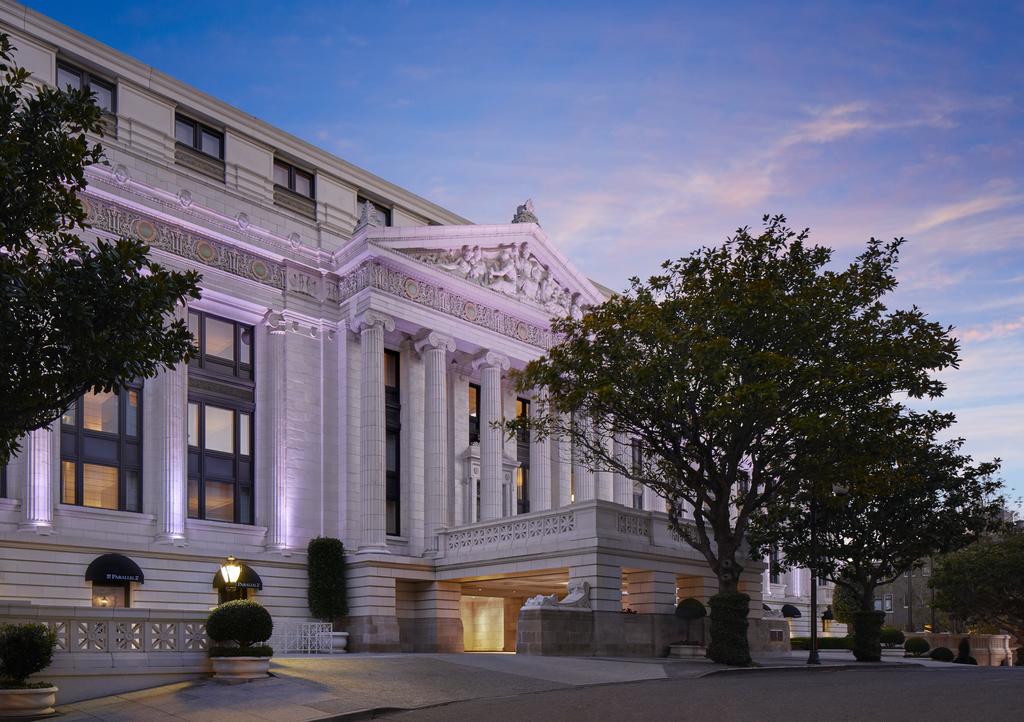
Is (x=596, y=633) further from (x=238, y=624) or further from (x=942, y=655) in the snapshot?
(x=942, y=655)

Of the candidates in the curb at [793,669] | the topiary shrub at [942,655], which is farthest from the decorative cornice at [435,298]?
the topiary shrub at [942,655]

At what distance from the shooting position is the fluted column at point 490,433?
4688cm

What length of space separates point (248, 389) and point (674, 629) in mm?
19494

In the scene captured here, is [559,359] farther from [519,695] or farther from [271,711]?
[271,711]

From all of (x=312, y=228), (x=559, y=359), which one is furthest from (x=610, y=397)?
(x=312, y=228)

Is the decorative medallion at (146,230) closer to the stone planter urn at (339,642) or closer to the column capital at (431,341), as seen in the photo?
the column capital at (431,341)

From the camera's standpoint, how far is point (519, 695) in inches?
827

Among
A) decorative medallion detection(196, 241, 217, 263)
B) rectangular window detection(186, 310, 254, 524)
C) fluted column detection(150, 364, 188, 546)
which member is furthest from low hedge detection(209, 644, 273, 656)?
decorative medallion detection(196, 241, 217, 263)

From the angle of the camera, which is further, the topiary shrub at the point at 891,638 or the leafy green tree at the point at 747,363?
the topiary shrub at the point at 891,638

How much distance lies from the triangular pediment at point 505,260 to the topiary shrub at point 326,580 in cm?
1288

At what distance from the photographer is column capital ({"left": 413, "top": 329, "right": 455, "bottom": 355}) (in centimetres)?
4681

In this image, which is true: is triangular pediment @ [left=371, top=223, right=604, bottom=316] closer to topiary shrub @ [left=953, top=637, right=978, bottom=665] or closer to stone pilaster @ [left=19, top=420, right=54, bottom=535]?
stone pilaster @ [left=19, top=420, right=54, bottom=535]

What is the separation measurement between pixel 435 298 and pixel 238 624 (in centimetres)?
2601

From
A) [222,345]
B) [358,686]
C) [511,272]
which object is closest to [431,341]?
[511,272]
